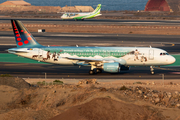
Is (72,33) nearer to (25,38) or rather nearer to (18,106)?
(25,38)

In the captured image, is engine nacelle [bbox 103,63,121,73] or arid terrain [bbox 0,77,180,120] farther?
engine nacelle [bbox 103,63,121,73]

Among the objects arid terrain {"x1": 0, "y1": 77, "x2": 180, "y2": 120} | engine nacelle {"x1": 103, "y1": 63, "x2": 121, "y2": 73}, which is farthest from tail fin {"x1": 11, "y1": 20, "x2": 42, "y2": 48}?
engine nacelle {"x1": 103, "y1": 63, "x2": 121, "y2": 73}

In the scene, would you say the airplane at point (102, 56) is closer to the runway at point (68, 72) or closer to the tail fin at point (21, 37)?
the tail fin at point (21, 37)

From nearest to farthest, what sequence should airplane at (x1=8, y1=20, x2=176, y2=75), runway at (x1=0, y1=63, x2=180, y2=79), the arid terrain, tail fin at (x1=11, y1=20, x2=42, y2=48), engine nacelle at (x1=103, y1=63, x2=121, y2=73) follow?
the arid terrain, engine nacelle at (x1=103, y1=63, x2=121, y2=73), runway at (x1=0, y1=63, x2=180, y2=79), airplane at (x1=8, y1=20, x2=176, y2=75), tail fin at (x1=11, y1=20, x2=42, y2=48)

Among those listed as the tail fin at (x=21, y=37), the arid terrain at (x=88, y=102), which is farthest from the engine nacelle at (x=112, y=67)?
the tail fin at (x=21, y=37)

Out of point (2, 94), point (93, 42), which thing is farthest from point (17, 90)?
point (93, 42)

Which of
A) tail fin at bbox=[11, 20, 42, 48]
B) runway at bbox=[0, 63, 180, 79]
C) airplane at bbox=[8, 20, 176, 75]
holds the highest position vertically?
tail fin at bbox=[11, 20, 42, 48]

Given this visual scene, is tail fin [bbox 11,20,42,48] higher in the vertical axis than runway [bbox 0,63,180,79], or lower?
higher

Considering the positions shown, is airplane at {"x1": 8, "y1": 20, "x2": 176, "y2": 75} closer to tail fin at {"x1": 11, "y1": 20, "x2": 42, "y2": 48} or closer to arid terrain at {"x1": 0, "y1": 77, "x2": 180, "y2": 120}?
tail fin at {"x1": 11, "y1": 20, "x2": 42, "y2": 48}

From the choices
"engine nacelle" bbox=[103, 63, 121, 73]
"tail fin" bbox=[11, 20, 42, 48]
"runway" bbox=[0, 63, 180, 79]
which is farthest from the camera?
"tail fin" bbox=[11, 20, 42, 48]
